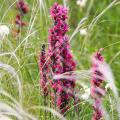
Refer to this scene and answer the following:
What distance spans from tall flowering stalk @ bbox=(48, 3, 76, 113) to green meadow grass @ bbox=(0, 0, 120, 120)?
0.37ft

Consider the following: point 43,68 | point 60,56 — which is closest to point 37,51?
point 43,68

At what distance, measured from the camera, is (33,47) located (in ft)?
10.9

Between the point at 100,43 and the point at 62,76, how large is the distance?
7.73ft

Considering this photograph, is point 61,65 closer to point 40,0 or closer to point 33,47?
point 40,0

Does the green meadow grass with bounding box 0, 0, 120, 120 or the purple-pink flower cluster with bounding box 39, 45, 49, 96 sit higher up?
the green meadow grass with bounding box 0, 0, 120, 120

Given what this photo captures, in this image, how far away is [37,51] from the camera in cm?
321

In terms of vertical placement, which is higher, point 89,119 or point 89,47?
point 89,47

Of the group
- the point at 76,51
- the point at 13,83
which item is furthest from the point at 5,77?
the point at 76,51

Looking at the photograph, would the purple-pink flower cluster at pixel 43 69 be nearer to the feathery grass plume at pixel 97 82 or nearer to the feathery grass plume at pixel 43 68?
the feathery grass plume at pixel 43 68

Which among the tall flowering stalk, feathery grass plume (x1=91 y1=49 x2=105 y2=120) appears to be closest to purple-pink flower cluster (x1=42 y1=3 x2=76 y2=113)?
the tall flowering stalk

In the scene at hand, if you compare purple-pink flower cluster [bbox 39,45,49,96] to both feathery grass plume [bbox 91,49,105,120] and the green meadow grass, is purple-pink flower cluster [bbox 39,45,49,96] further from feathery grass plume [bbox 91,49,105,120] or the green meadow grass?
feathery grass plume [bbox 91,49,105,120]

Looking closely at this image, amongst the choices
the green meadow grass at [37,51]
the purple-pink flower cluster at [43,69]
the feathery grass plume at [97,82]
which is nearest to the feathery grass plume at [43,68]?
the purple-pink flower cluster at [43,69]

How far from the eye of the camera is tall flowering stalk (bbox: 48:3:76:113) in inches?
91.2

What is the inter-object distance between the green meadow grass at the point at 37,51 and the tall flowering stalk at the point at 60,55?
4.4 inches
